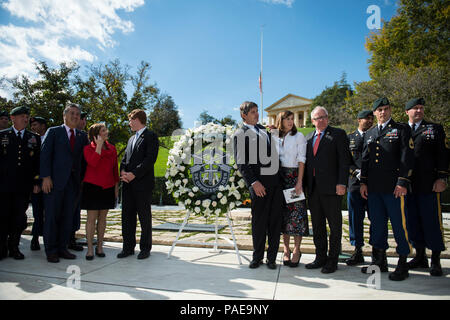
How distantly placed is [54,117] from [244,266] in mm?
18252

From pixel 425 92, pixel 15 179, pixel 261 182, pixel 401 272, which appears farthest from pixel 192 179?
pixel 425 92

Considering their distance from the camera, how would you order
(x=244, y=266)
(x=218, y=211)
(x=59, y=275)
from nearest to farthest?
(x=59, y=275)
(x=244, y=266)
(x=218, y=211)

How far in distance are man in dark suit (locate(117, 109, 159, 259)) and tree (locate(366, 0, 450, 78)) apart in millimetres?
21219

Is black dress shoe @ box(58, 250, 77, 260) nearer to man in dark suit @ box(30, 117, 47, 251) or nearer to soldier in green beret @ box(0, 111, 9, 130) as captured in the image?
man in dark suit @ box(30, 117, 47, 251)

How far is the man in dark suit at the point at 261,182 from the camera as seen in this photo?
152 inches

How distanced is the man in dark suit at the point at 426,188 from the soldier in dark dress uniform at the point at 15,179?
560 centimetres

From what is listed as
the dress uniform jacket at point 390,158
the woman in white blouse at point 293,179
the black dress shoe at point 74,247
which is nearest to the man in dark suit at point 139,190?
the black dress shoe at point 74,247

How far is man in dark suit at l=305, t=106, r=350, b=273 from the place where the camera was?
3719mm

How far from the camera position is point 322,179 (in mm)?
3766

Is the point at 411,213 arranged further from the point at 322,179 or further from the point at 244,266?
the point at 244,266

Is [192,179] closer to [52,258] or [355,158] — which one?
[52,258]

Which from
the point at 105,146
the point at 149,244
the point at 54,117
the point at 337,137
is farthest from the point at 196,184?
the point at 54,117

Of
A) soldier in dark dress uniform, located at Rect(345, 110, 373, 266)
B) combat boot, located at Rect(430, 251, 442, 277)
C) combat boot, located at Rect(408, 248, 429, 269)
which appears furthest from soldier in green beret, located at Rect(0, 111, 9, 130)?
combat boot, located at Rect(430, 251, 442, 277)

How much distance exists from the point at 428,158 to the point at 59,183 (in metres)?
5.13
